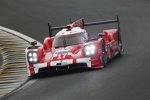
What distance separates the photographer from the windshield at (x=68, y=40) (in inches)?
532

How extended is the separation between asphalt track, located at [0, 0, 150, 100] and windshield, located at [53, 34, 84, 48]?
3.47ft

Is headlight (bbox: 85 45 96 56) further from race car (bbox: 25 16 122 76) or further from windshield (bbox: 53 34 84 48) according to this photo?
windshield (bbox: 53 34 84 48)

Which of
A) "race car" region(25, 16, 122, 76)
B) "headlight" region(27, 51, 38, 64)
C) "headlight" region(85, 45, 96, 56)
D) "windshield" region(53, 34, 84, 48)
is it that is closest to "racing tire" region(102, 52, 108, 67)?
"race car" region(25, 16, 122, 76)

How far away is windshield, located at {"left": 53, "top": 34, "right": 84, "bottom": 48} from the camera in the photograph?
13513 mm

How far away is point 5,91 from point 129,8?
17.8 meters

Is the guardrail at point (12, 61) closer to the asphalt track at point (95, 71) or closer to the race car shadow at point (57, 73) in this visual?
the race car shadow at point (57, 73)

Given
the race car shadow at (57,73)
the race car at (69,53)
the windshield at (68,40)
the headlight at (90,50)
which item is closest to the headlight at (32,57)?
the race car at (69,53)

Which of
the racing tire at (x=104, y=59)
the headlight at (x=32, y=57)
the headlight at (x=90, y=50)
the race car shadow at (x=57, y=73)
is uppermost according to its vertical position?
the headlight at (x=90, y=50)

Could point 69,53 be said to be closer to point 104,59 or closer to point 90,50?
point 90,50

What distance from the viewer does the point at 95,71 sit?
1217cm

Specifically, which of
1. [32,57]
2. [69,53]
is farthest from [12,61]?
[69,53]

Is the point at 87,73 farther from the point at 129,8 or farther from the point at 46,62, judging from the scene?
the point at 129,8

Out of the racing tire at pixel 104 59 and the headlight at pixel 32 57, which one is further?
the headlight at pixel 32 57

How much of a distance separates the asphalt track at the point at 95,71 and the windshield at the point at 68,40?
41.6 inches
